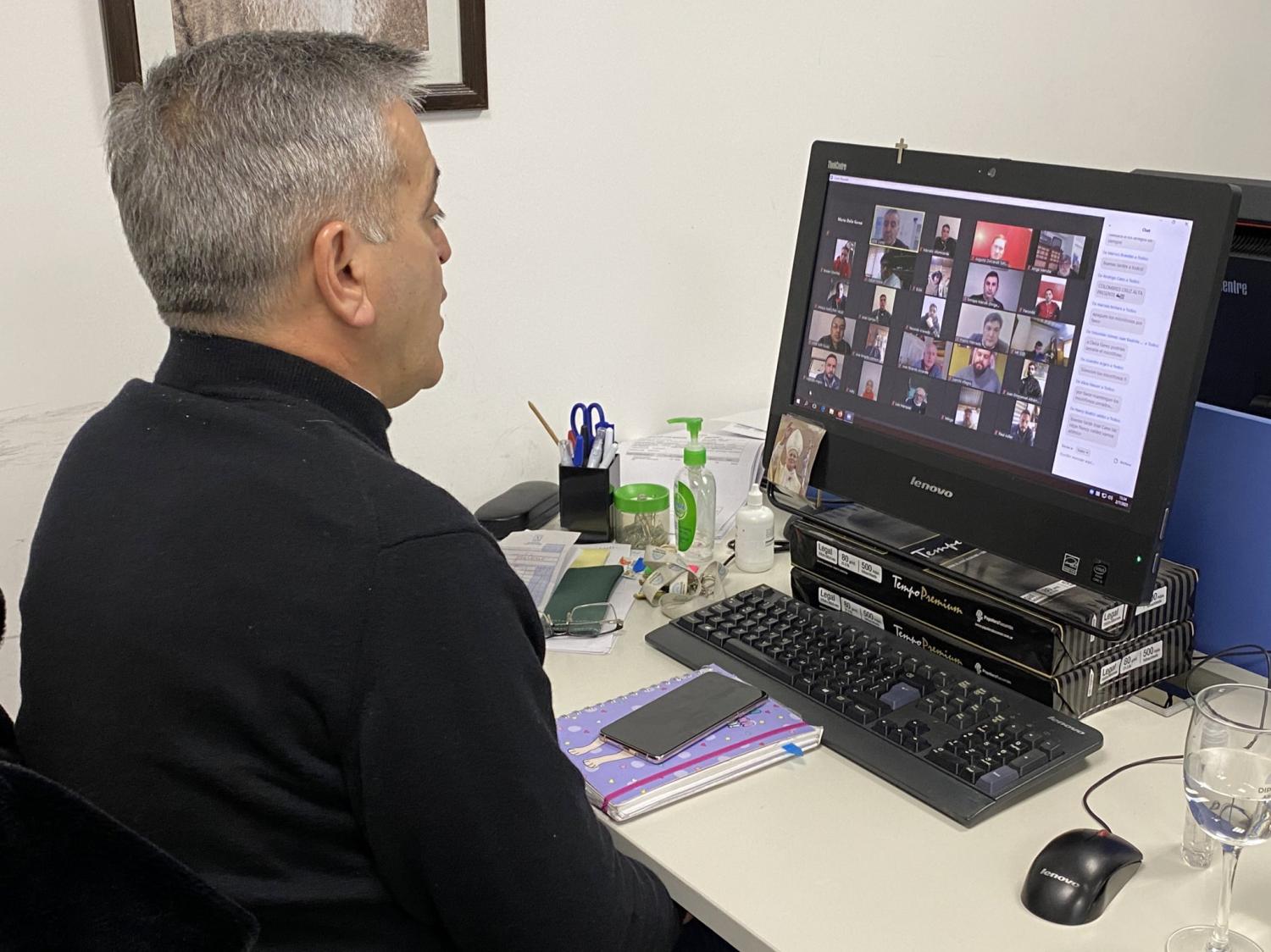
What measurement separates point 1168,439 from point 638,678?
62 centimetres

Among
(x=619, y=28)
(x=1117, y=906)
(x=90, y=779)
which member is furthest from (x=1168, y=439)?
(x=619, y=28)

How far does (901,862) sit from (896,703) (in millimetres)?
232

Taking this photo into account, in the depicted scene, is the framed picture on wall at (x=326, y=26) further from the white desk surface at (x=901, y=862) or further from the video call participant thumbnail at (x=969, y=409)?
the white desk surface at (x=901, y=862)

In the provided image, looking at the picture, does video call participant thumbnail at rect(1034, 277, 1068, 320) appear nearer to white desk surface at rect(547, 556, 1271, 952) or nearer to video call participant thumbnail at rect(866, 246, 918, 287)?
video call participant thumbnail at rect(866, 246, 918, 287)


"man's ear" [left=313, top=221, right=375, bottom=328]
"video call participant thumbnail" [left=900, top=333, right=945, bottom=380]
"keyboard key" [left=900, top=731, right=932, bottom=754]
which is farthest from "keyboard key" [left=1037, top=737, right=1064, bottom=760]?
"man's ear" [left=313, top=221, right=375, bottom=328]

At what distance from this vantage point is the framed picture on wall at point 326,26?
1.59m

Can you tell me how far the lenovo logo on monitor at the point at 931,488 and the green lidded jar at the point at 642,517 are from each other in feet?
1.49

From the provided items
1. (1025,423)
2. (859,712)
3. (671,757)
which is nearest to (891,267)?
(1025,423)

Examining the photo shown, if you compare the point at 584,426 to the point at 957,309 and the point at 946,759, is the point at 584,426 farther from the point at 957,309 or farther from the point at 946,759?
the point at 946,759

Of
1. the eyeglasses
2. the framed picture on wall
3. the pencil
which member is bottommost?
the eyeglasses

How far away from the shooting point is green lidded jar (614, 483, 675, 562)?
183cm

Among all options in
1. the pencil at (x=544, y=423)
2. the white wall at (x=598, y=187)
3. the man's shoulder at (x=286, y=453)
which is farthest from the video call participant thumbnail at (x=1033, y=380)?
the white wall at (x=598, y=187)

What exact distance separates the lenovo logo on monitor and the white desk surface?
0.31 m

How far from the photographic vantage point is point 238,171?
101 cm
